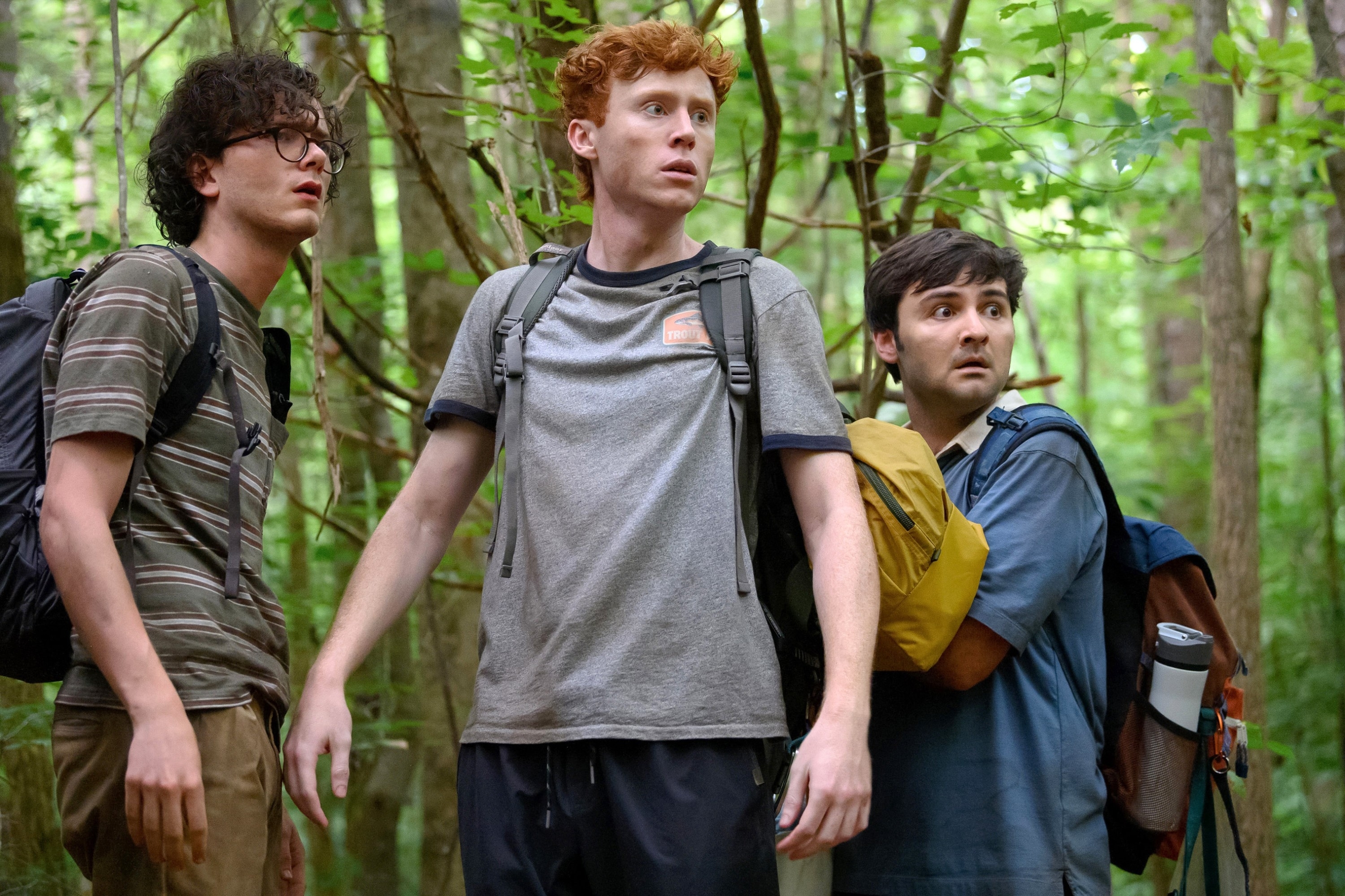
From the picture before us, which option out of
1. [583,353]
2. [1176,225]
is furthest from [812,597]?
[1176,225]

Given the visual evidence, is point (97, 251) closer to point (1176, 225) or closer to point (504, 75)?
point (504, 75)

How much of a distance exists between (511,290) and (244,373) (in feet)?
1.86

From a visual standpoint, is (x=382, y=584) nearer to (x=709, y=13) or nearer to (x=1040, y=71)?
(x=709, y=13)

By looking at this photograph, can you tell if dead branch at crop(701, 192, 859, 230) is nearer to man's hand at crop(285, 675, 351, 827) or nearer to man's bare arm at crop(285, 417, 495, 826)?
man's bare arm at crop(285, 417, 495, 826)

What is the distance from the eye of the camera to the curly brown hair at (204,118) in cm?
225

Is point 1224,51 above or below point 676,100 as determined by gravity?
above

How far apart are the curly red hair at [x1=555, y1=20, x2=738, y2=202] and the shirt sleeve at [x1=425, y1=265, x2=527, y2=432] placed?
43 centimetres

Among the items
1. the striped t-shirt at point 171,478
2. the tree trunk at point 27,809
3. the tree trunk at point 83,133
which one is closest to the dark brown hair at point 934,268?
the striped t-shirt at point 171,478

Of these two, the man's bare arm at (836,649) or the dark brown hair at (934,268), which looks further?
the dark brown hair at (934,268)

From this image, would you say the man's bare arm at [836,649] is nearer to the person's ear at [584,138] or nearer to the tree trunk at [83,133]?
the person's ear at [584,138]

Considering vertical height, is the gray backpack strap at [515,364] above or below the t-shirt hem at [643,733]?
above

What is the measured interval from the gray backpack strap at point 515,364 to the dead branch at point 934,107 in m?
1.88

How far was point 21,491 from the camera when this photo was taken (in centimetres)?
190

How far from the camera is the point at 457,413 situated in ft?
7.38
